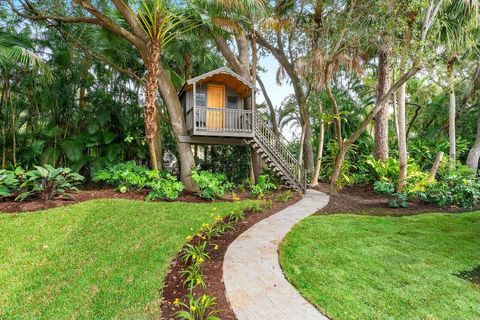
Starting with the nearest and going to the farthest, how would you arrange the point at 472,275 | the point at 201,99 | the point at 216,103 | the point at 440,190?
the point at 472,275
the point at 440,190
the point at 201,99
the point at 216,103

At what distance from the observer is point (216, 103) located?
11.3 meters

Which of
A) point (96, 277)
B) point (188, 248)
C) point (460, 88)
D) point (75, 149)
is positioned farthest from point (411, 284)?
point (460, 88)

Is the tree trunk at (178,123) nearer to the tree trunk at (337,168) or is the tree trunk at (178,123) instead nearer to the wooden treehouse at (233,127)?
the wooden treehouse at (233,127)

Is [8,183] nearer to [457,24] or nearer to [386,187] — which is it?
[386,187]

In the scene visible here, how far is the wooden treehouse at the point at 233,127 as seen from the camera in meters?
9.82

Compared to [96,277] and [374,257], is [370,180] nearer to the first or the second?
[374,257]

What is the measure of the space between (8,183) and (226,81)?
7768 mm

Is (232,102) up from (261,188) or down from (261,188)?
up

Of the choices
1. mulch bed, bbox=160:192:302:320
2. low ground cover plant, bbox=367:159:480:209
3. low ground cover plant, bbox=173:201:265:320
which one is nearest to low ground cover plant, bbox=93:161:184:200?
low ground cover plant, bbox=173:201:265:320

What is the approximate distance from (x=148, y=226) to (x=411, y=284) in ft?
14.9

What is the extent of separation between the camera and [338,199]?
9.27m

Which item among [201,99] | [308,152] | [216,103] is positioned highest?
[201,99]

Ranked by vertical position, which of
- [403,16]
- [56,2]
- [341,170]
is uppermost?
[56,2]

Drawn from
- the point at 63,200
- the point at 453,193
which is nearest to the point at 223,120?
the point at 63,200
